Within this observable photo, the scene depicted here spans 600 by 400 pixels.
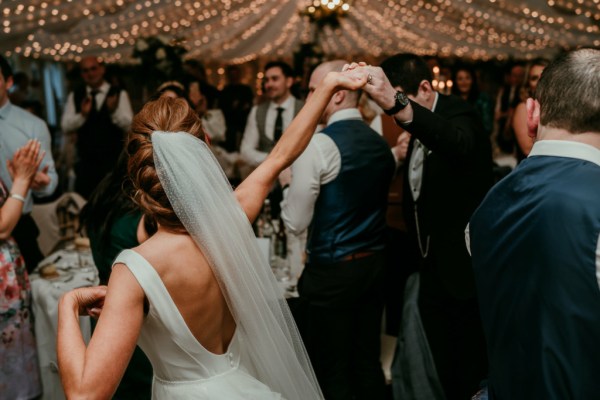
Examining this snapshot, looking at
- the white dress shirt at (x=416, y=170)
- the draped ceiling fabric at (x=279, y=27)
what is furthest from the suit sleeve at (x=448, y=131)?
the draped ceiling fabric at (x=279, y=27)

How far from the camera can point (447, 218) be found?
236 cm

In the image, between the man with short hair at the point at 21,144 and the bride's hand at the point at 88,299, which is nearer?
the bride's hand at the point at 88,299

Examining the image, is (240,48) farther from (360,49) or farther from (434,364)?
(434,364)

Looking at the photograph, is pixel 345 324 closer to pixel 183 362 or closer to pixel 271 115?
pixel 183 362

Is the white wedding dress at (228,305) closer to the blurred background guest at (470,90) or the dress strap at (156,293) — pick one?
the dress strap at (156,293)

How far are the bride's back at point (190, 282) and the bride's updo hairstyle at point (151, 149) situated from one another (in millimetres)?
53

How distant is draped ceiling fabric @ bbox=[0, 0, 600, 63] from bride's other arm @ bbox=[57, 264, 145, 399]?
399 centimetres

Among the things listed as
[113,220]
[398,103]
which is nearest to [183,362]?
[113,220]

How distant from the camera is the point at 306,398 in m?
1.60

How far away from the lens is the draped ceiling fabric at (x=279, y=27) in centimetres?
621

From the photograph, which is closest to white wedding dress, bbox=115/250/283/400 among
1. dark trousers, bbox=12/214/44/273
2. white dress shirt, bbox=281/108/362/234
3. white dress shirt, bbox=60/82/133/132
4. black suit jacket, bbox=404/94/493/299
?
white dress shirt, bbox=281/108/362/234

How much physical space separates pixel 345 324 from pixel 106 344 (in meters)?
1.49

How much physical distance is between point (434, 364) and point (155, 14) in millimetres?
5650

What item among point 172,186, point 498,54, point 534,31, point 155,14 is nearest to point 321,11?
point 155,14
